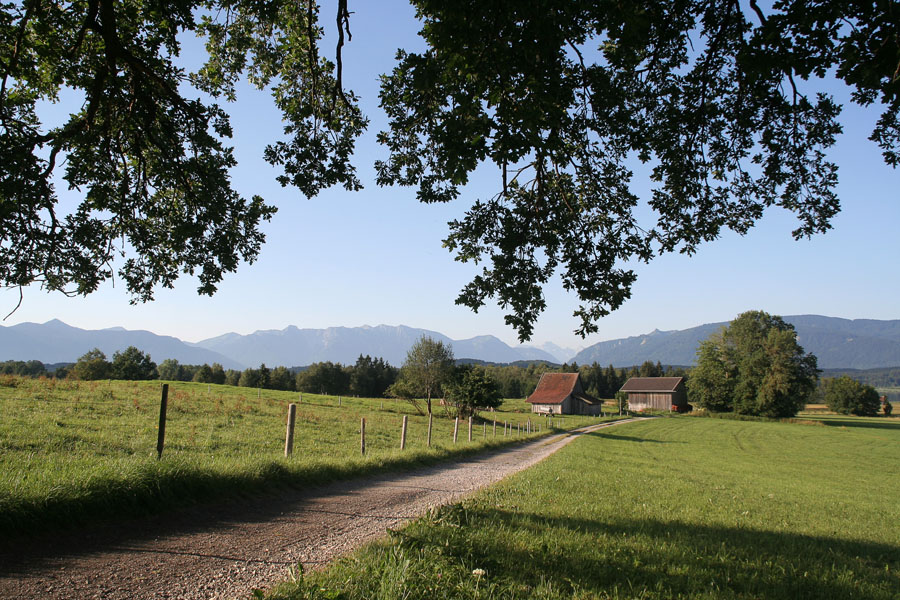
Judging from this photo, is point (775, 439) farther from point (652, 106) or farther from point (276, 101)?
point (276, 101)

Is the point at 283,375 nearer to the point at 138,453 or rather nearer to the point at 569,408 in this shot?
the point at 569,408

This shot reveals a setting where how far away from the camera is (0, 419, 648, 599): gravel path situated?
4.11 metres

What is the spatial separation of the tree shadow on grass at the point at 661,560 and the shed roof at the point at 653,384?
11085 centimetres

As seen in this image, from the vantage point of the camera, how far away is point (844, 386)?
10794cm

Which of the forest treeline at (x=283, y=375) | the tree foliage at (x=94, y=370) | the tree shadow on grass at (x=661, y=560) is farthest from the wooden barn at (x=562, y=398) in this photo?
the tree shadow on grass at (x=661, y=560)

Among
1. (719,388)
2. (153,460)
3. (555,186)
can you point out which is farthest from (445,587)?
(719,388)

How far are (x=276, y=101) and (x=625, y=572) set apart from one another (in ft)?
32.0

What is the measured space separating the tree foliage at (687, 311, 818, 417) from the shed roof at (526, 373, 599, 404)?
21045mm

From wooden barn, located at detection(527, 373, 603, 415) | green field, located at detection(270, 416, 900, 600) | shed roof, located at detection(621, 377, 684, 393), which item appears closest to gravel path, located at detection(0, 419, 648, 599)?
green field, located at detection(270, 416, 900, 600)

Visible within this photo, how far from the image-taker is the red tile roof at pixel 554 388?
87.2 meters

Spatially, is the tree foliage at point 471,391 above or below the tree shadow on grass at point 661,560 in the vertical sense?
below

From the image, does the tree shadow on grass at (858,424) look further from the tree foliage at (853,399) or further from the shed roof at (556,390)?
the shed roof at (556,390)

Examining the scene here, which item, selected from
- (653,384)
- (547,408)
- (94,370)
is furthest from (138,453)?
(653,384)

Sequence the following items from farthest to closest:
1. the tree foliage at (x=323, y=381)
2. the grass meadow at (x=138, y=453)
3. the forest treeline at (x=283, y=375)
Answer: the tree foliage at (x=323, y=381), the forest treeline at (x=283, y=375), the grass meadow at (x=138, y=453)
